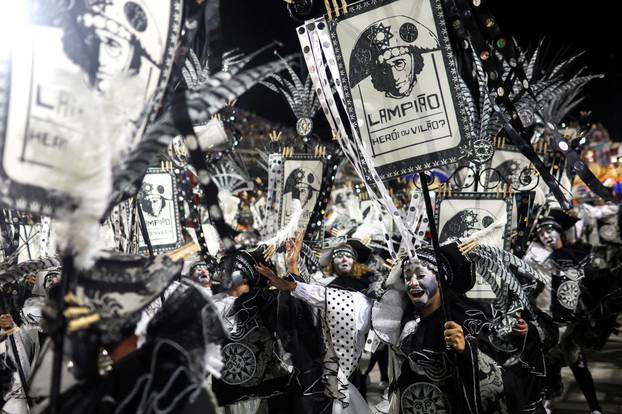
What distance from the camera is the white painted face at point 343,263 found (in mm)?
6457

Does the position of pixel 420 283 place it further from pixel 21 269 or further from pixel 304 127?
pixel 304 127

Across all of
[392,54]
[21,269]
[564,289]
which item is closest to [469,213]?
[564,289]

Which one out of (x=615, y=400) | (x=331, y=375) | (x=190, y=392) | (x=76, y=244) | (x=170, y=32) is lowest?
(x=615, y=400)

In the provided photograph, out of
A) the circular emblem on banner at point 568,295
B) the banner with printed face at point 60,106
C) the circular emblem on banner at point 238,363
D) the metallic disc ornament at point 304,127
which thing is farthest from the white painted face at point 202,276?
the banner with printed face at point 60,106

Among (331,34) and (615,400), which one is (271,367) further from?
(615,400)

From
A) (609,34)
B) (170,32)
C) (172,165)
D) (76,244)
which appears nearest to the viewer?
(76,244)

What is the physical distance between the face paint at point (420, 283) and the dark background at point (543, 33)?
5793 mm

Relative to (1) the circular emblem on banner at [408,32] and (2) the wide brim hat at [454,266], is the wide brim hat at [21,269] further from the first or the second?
(1) the circular emblem on banner at [408,32]

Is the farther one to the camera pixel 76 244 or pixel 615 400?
pixel 615 400

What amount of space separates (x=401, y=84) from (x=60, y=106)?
2154 millimetres

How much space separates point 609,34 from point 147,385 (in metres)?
14.1

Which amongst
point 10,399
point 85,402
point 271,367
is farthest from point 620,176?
point 85,402

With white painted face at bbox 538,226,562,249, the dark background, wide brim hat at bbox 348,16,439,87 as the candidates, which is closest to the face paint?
wide brim hat at bbox 348,16,439,87

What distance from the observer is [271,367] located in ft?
16.4
